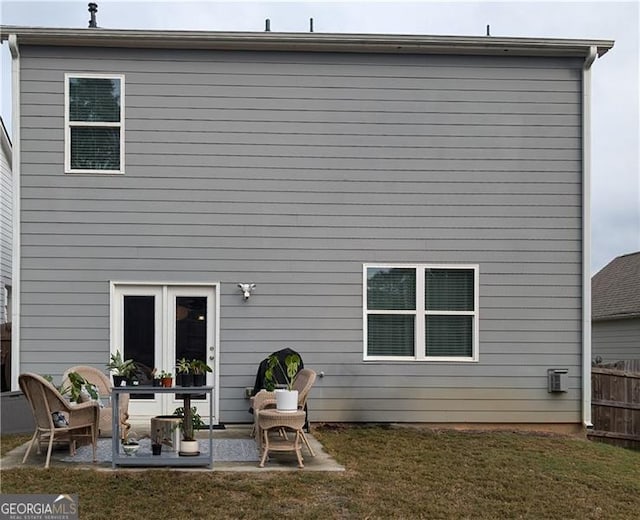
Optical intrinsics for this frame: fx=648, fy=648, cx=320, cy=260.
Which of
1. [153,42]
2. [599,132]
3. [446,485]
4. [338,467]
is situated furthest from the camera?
[599,132]

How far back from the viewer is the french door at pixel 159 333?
8.07 meters

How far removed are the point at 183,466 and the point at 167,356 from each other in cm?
251

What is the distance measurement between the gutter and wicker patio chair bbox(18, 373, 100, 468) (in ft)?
7.16

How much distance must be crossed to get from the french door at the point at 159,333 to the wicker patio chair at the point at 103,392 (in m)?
0.54

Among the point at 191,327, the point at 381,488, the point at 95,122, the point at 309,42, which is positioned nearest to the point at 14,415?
the point at 191,327

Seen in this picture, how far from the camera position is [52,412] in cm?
582

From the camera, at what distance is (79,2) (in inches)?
385

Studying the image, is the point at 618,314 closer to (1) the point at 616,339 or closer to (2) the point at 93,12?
(1) the point at 616,339

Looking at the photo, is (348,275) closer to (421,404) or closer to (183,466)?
(421,404)

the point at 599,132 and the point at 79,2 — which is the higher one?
the point at 79,2

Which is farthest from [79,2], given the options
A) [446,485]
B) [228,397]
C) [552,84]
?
[446,485]

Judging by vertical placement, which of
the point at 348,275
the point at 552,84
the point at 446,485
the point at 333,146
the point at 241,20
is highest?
the point at 241,20

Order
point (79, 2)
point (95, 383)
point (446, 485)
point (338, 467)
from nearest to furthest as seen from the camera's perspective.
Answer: point (446, 485) → point (338, 467) → point (95, 383) → point (79, 2)

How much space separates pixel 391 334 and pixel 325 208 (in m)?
1.82
